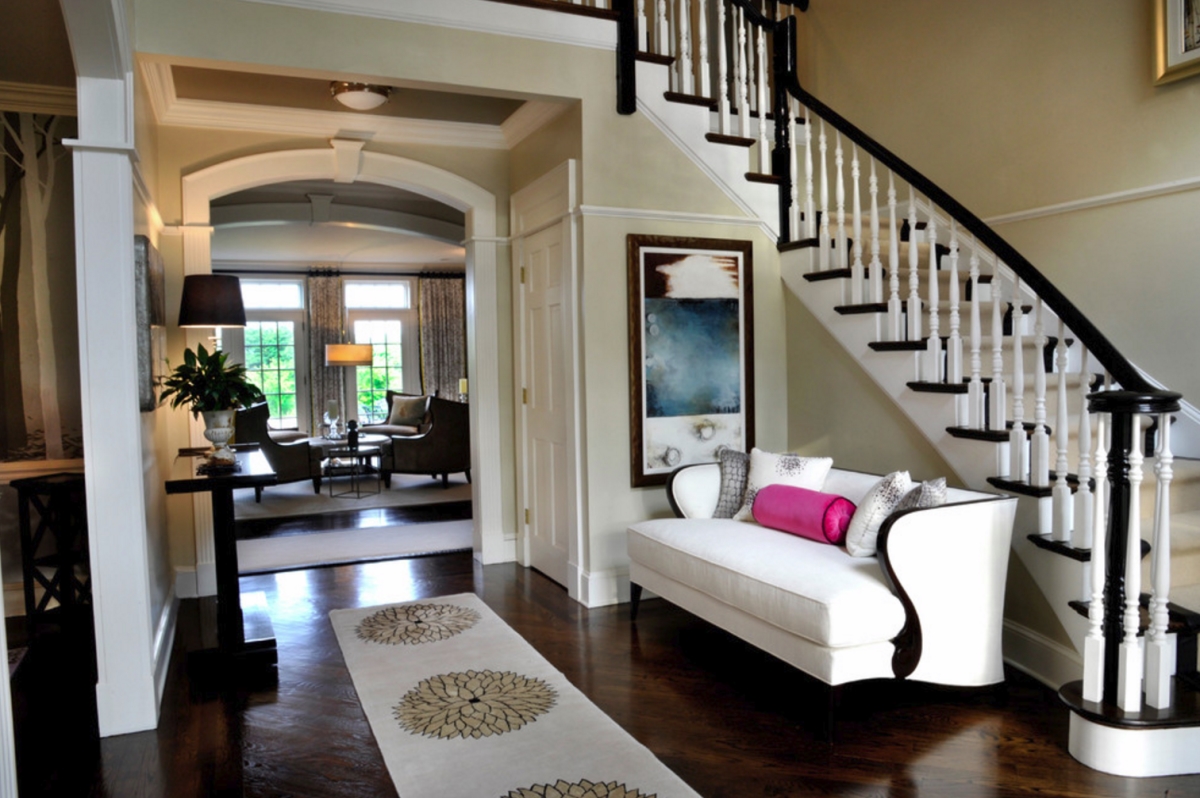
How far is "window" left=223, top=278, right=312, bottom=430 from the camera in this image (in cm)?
1180

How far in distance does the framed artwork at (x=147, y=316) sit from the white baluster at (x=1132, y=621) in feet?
11.1

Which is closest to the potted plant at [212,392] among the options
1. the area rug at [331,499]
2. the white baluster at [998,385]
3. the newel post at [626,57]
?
the newel post at [626,57]

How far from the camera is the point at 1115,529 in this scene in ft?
8.78

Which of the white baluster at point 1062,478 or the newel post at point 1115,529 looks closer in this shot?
the newel post at point 1115,529

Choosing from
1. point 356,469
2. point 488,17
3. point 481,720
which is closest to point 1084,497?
point 481,720

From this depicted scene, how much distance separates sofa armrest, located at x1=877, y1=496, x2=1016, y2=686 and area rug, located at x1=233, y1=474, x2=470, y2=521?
548cm

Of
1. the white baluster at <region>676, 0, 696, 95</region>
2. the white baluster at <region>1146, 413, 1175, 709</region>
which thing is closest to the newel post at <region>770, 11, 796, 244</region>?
the white baluster at <region>676, 0, 696, 95</region>

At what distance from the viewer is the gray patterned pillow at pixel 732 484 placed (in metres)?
4.15

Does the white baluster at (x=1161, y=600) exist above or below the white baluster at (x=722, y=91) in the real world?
below

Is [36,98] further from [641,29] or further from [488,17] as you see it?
[641,29]

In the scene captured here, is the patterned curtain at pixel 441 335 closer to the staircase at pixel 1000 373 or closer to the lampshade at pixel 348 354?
the lampshade at pixel 348 354

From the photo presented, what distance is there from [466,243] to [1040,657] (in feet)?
13.1

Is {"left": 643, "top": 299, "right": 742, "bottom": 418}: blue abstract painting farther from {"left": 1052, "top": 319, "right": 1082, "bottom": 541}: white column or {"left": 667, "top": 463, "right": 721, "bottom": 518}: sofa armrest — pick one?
{"left": 1052, "top": 319, "right": 1082, "bottom": 541}: white column

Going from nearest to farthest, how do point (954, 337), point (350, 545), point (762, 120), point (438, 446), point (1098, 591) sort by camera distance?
point (1098, 591)
point (954, 337)
point (762, 120)
point (350, 545)
point (438, 446)
